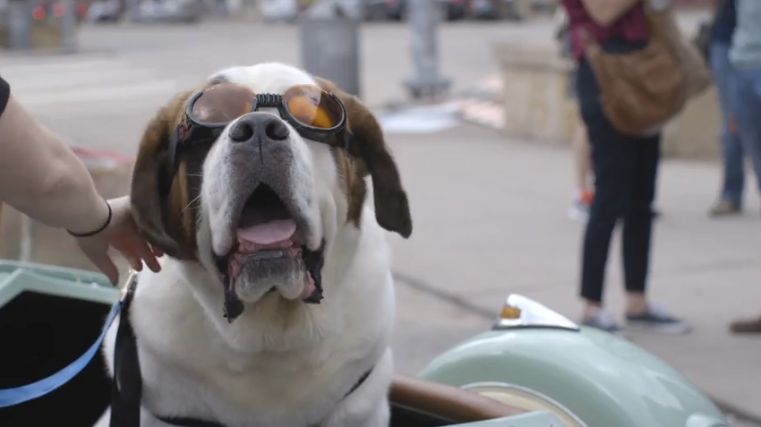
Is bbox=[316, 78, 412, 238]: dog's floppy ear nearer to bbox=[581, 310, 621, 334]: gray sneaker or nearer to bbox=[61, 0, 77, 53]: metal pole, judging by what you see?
bbox=[581, 310, 621, 334]: gray sneaker

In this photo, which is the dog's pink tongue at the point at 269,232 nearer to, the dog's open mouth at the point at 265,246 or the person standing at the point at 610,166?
the dog's open mouth at the point at 265,246

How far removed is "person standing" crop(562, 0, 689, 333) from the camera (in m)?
5.31

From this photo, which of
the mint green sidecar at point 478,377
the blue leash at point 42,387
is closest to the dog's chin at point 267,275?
the blue leash at point 42,387

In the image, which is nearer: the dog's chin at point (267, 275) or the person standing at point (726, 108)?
the dog's chin at point (267, 275)

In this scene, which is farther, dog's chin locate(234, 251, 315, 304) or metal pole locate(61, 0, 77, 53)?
metal pole locate(61, 0, 77, 53)

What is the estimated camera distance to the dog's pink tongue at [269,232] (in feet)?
6.98

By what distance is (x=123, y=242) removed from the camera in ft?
7.59

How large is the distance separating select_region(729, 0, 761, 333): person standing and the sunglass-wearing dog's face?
3.31m

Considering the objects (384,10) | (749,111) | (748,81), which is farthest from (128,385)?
(384,10)

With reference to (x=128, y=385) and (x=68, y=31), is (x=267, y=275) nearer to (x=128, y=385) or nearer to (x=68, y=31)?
Result: (x=128, y=385)

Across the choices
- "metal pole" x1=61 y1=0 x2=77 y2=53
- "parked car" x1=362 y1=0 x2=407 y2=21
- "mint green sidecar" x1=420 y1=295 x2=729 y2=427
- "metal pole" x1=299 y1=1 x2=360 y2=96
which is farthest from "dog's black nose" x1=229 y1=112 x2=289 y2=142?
"parked car" x1=362 y1=0 x2=407 y2=21

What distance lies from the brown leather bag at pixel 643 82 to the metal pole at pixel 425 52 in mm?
10286

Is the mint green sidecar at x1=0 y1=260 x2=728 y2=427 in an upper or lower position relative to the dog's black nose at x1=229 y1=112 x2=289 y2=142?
lower

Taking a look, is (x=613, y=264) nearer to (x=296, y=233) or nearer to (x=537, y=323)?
(x=537, y=323)
